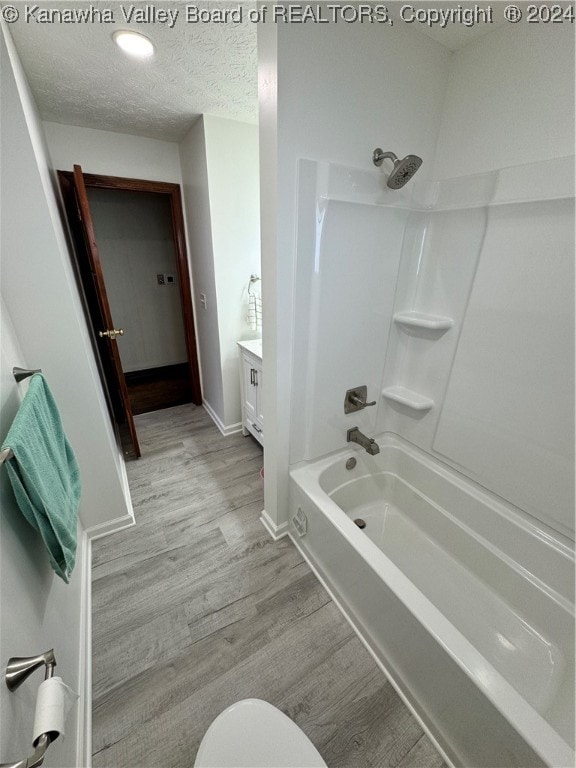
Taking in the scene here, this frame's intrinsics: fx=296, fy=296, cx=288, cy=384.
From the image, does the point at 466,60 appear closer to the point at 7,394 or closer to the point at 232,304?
the point at 232,304

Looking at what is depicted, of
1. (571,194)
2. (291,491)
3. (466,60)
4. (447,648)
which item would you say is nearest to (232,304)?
(291,491)

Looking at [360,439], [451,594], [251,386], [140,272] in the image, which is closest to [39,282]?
[251,386]

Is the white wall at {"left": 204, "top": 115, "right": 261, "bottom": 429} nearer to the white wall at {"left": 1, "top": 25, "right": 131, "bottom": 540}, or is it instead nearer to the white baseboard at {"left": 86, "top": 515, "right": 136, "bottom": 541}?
the white wall at {"left": 1, "top": 25, "right": 131, "bottom": 540}

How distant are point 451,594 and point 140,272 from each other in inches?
160

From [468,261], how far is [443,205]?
299 millimetres

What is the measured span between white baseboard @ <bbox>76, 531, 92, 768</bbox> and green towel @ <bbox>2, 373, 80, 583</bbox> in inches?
19.1

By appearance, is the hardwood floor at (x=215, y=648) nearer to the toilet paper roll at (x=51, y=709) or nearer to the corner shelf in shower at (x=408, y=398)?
the toilet paper roll at (x=51, y=709)

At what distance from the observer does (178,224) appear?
101 inches

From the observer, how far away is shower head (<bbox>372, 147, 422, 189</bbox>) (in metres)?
1.11

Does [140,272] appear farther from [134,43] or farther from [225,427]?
[134,43]

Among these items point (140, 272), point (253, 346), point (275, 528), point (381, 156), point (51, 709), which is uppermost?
point (381, 156)

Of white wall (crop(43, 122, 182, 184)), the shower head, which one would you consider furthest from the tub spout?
white wall (crop(43, 122, 182, 184))

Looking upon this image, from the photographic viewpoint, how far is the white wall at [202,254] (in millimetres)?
2080

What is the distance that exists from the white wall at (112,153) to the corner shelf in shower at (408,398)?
7.92 ft
